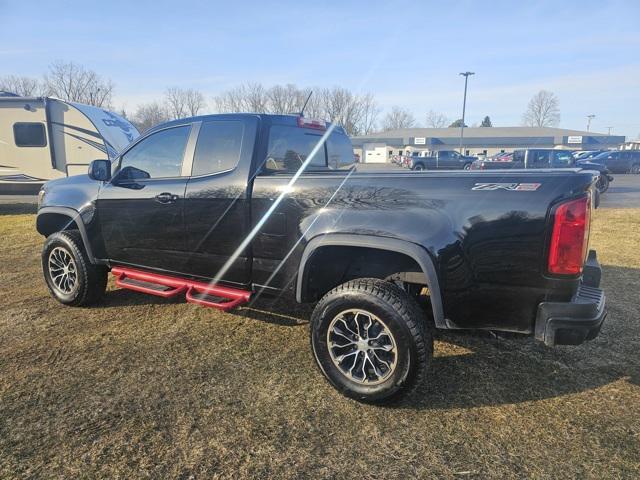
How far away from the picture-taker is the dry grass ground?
230 cm

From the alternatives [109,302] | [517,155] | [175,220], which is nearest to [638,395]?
[175,220]

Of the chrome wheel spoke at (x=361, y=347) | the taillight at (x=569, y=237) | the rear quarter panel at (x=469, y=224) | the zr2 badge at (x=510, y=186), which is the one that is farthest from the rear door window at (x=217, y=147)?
the taillight at (x=569, y=237)

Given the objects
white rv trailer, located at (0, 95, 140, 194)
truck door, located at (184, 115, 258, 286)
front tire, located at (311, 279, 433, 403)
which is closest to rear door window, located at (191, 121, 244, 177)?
truck door, located at (184, 115, 258, 286)

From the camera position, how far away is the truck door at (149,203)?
→ 3.76 m

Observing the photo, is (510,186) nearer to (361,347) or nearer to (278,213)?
(361,347)

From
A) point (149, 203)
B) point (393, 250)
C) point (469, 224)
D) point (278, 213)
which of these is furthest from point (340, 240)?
point (149, 203)

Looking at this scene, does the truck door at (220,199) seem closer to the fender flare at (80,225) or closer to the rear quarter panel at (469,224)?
the rear quarter panel at (469,224)

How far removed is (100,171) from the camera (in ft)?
13.7

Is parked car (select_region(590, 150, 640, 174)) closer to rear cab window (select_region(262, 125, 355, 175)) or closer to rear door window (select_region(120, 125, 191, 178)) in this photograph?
rear cab window (select_region(262, 125, 355, 175))

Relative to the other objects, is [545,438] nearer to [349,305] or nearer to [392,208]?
[349,305]

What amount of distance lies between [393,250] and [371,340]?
0.62 metres

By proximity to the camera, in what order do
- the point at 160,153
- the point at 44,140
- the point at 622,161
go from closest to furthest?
the point at 160,153, the point at 44,140, the point at 622,161

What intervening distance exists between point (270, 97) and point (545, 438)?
75.8 metres

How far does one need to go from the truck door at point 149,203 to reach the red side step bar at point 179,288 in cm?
11
